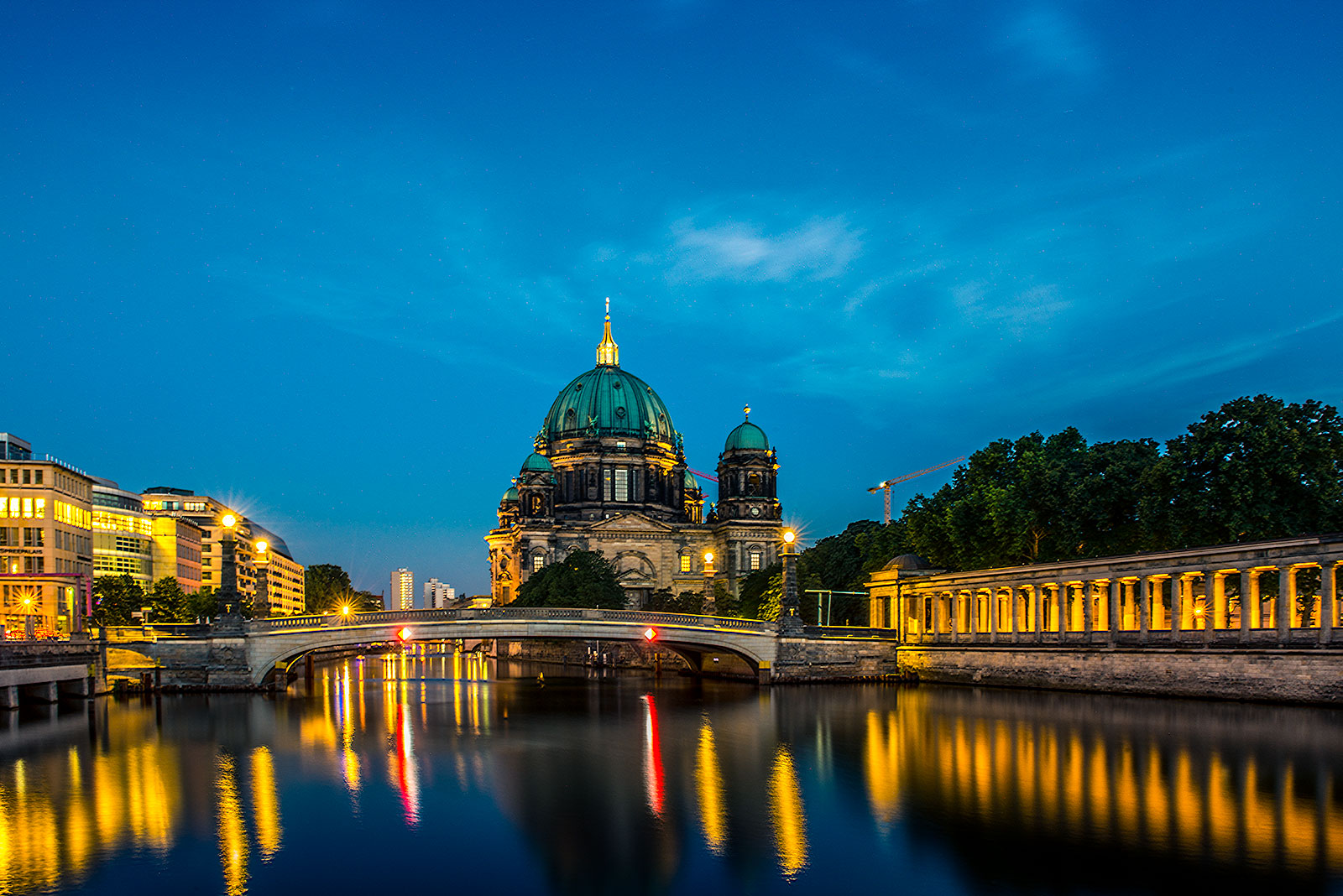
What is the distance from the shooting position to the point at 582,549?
148m

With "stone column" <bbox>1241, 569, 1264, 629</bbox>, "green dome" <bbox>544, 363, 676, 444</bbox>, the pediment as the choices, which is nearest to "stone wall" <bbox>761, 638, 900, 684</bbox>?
"stone column" <bbox>1241, 569, 1264, 629</bbox>

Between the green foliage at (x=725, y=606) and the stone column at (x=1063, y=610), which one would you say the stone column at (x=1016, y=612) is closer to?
the stone column at (x=1063, y=610)

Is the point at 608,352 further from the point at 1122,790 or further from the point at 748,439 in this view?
the point at 1122,790

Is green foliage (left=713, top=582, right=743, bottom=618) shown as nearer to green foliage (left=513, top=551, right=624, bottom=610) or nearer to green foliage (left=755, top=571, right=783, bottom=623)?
green foliage (left=755, top=571, right=783, bottom=623)

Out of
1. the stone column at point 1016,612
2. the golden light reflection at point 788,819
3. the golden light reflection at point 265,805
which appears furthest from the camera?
the stone column at point 1016,612

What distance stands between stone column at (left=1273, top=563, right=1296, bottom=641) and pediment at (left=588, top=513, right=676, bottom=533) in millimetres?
105354

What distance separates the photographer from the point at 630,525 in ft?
496

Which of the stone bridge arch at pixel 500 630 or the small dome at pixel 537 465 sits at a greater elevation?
the small dome at pixel 537 465

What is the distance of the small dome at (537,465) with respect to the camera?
15512cm

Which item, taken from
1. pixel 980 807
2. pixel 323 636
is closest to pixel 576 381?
pixel 323 636

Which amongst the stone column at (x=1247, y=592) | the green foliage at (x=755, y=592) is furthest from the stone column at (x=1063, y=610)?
the green foliage at (x=755, y=592)

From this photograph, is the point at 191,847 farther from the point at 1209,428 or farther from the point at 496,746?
the point at 1209,428

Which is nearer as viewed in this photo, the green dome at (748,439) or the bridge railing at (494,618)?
the bridge railing at (494,618)

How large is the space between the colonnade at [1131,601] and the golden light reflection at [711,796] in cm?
2710
